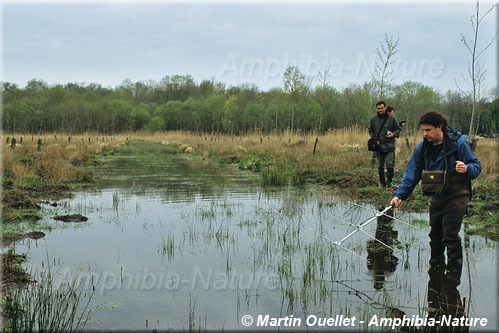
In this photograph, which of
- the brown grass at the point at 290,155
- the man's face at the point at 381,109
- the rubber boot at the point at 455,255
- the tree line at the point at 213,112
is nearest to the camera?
the rubber boot at the point at 455,255

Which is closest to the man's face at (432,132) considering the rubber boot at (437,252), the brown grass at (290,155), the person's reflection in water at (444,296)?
the rubber boot at (437,252)

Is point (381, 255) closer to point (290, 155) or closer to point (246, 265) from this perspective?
point (246, 265)

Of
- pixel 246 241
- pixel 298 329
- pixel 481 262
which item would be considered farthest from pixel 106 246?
pixel 481 262

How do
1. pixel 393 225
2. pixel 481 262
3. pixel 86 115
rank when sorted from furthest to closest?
pixel 86 115 → pixel 393 225 → pixel 481 262

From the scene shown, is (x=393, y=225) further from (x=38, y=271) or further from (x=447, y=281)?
(x=38, y=271)

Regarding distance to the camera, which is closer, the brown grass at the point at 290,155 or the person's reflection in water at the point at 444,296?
the person's reflection in water at the point at 444,296

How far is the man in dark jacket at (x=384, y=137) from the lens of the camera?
1132 centimetres

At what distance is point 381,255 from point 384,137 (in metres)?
5.48

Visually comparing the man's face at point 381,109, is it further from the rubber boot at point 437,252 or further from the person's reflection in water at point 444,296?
the person's reflection in water at point 444,296

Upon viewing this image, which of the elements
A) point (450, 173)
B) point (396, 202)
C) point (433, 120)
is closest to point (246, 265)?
point (396, 202)

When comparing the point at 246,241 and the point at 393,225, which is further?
the point at 393,225

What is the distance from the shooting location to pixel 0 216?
8.34 meters

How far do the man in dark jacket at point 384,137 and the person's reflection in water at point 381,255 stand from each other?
3.41m

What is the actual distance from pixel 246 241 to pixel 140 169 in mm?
12791
